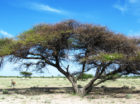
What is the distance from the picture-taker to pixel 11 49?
13797 millimetres

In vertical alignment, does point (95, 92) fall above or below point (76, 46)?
below

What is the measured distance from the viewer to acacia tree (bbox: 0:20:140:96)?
44.4 ft

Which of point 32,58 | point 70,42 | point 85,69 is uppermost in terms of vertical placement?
point 70,42

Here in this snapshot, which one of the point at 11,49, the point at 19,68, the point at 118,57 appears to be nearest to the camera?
the point at 118,57

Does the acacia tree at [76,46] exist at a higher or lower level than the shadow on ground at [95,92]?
higher

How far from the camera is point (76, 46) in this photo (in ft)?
50.6

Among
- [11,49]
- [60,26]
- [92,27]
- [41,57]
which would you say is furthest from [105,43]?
[11,49]

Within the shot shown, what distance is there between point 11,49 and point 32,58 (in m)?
2.07

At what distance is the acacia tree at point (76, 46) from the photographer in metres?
13.5

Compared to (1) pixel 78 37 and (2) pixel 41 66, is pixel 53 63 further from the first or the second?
(1) pixel 78 37

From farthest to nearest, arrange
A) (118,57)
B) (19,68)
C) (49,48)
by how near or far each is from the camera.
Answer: (19,68) → (49,48) → (118,57)

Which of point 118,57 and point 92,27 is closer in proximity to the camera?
point 118,57

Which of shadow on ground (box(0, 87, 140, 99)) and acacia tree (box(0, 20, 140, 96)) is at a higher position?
acacia tree (box(0, 20, 140, 96))

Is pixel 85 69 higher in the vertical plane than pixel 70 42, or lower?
lower
